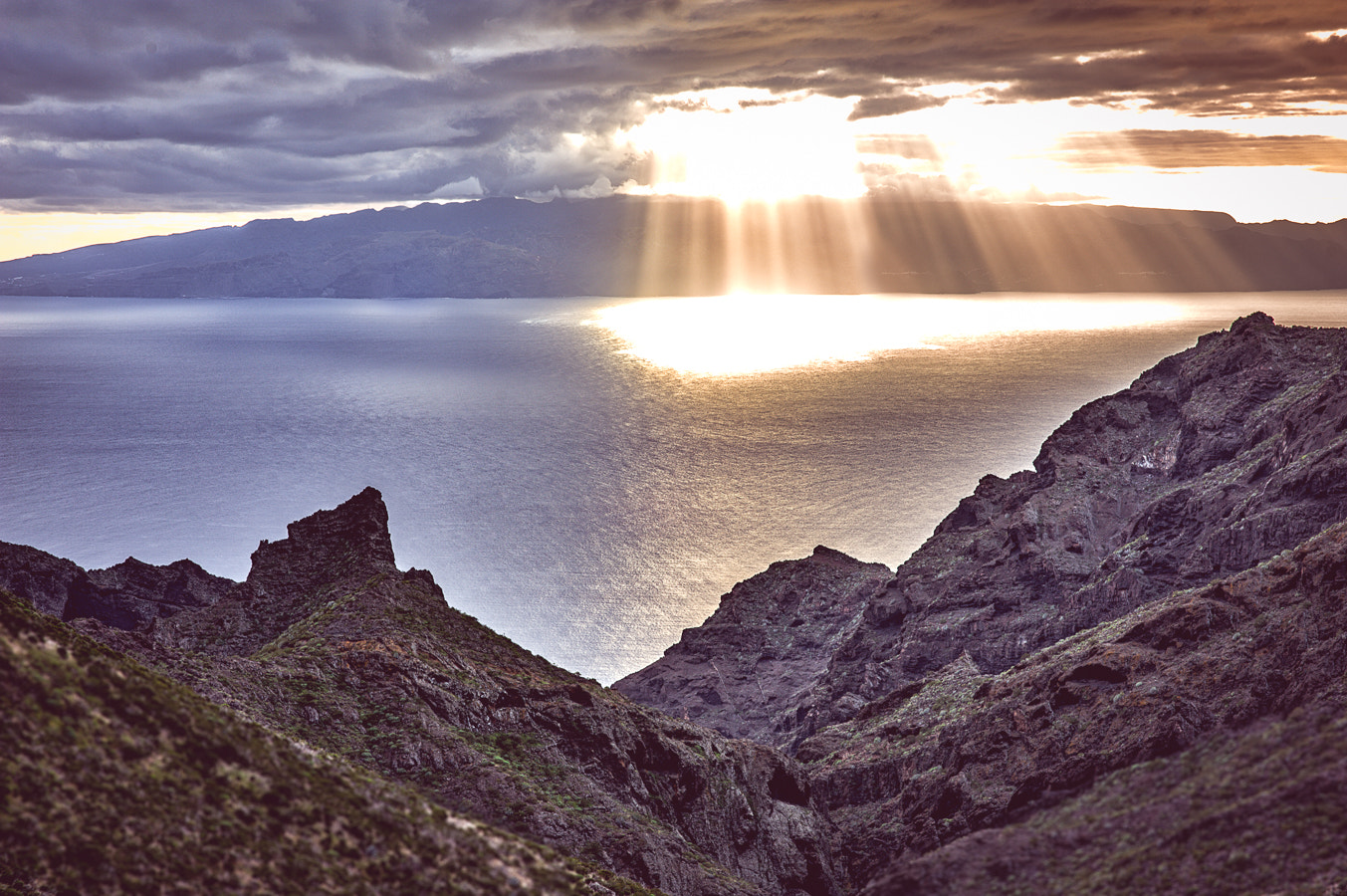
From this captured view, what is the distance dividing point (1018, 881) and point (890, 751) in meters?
31.5

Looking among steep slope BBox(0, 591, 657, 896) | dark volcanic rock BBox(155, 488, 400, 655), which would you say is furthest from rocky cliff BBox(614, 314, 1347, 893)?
dark volcanic rock BBox(155, 488, 400, 655)

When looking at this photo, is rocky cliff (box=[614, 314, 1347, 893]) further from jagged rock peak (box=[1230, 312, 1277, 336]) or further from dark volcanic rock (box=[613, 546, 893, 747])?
jagged rock peak (box=[1230, 312, 1277, 336])

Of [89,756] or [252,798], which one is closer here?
[89,756]

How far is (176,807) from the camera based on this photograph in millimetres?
29344

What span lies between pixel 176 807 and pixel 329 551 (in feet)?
138

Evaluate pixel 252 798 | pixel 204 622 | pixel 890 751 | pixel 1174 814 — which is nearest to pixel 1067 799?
pixel 1174 814

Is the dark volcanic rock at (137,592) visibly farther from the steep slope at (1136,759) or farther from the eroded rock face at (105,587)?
the steep slope at (1136,759)

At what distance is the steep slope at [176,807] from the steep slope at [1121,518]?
49.3m

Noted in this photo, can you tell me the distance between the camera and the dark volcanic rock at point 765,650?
94812 millimetres

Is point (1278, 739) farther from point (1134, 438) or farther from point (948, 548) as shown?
point (1134, 438)

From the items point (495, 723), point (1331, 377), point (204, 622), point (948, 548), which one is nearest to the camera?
point (495, 723)

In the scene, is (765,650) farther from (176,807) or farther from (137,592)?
(176,807)

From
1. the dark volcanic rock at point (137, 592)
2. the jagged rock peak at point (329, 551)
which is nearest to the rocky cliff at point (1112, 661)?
the jagged rock peak at point (329, 551)

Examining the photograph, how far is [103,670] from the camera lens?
3197 centimetres
